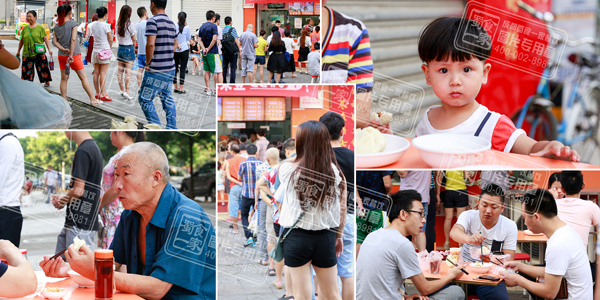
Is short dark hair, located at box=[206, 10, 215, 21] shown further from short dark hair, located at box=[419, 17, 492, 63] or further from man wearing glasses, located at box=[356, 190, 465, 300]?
man wearing glasses, located at box=[356, 190, 465, 300]

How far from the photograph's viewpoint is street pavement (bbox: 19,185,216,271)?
10.1ft

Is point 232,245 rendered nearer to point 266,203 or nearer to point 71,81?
point 266,203

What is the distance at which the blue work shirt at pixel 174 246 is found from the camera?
2.26m

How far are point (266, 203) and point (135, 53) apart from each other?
145 cm

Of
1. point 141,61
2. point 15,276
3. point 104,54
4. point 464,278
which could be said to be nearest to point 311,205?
point 464,278

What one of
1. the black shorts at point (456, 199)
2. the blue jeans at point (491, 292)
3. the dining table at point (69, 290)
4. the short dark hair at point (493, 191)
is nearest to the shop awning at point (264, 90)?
the black shorts at point (456, 199)

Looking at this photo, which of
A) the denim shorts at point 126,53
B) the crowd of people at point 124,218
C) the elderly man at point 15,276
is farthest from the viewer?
the denim shorts at point 126,53

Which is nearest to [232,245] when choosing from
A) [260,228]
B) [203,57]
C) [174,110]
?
[260,228]

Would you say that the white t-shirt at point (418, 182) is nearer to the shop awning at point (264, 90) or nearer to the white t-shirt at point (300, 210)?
the white t-shirt at point (300, 210)

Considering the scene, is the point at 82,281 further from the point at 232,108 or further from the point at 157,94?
the point at 157,94

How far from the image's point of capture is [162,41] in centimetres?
328

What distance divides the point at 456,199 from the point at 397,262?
576 millimetres

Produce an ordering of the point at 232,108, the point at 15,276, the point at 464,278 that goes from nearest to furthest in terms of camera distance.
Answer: the point at 15,276
the point at 464,278
the point at 232,108

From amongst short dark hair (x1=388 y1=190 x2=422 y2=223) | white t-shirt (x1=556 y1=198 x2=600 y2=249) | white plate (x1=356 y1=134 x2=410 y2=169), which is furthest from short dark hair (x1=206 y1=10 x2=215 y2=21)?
white t-shirt (x1=556 y1=198 x2=600 y2=249)
